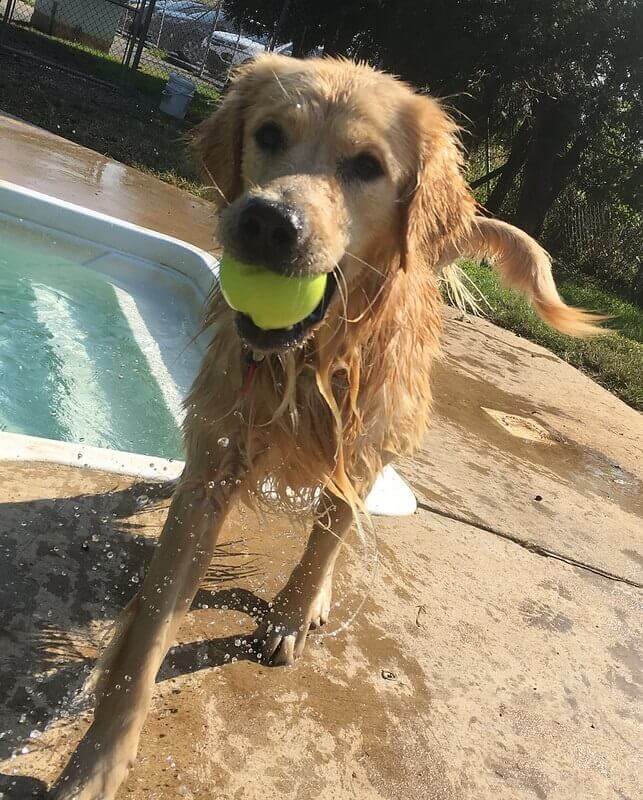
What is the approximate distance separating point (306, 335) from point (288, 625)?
→ 1077mm

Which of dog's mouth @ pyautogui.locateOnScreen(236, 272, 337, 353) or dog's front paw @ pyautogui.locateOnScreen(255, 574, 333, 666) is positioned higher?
dog's mouth @ pyautogui.locateOnScreen(236, 272, 337, 353)

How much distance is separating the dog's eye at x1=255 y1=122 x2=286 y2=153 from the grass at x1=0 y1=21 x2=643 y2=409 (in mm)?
5276

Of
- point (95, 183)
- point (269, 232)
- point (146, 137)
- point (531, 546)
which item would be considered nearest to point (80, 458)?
point (269, 232)

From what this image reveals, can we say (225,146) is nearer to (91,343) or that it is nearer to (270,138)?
(270,138)

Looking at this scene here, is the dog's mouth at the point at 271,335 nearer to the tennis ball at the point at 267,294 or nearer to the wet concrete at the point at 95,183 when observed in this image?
the tennis ball at the point at 267,294

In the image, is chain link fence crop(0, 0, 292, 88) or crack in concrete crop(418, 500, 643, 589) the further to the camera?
chain link fence crop(0, 0, 292, 88)

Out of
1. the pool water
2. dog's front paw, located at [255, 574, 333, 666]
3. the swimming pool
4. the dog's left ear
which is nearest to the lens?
the dog's left ear

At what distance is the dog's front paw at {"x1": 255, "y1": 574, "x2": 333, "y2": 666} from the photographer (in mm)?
2471

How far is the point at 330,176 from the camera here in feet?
7.11

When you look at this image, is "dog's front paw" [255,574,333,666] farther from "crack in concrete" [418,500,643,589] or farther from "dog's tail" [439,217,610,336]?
"dog's tail" [439,217,610,336]

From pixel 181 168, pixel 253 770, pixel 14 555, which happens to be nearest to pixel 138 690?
pixel 253 770

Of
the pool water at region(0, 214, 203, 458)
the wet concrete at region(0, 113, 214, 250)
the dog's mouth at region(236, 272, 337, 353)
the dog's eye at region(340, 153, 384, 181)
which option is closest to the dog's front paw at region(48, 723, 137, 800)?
the dog's mouth at region(236, 272, 337, 353)

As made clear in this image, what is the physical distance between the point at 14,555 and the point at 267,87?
68.4 inches

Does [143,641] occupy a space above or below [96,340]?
above
